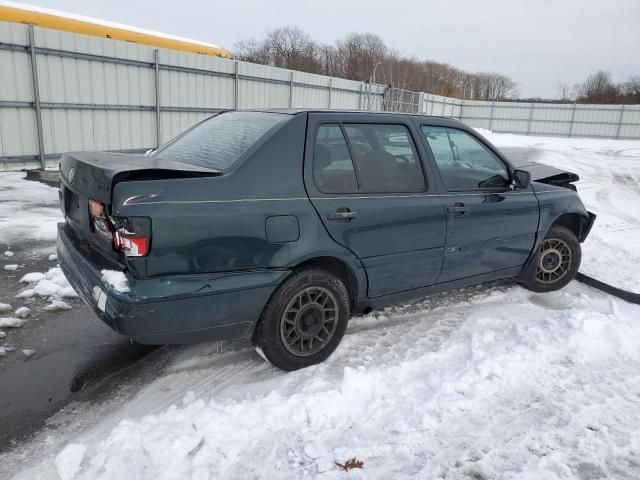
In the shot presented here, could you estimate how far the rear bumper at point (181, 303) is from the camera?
2652mm

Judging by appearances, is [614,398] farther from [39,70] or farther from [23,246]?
[39,70]

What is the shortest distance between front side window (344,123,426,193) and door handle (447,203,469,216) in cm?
28

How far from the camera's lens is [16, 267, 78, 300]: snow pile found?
435 centimetres

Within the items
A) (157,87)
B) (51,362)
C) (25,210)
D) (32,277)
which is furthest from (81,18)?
(51,362)

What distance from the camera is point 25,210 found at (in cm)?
725

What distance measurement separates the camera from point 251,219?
9.32 ft

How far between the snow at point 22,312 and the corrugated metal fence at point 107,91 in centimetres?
719

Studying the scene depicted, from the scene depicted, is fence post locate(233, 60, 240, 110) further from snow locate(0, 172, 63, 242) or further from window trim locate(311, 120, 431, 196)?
window trim locate(311, 120, 431, 196)

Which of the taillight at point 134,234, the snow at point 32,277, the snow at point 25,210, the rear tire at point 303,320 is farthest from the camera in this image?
the snow at point 25,210

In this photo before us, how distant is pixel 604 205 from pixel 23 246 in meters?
9.69

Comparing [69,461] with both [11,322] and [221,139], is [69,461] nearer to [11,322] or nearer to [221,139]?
[11,322]

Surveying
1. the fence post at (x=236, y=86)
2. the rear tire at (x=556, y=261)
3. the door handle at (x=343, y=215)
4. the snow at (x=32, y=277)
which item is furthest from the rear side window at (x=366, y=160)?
the fence post at (x=236, y=86)

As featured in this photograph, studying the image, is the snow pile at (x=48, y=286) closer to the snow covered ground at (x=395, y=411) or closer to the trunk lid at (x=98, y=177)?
the trunk lid at (x=98, y=177)

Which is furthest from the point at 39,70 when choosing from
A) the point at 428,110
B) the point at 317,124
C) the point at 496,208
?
the point at 428,110
